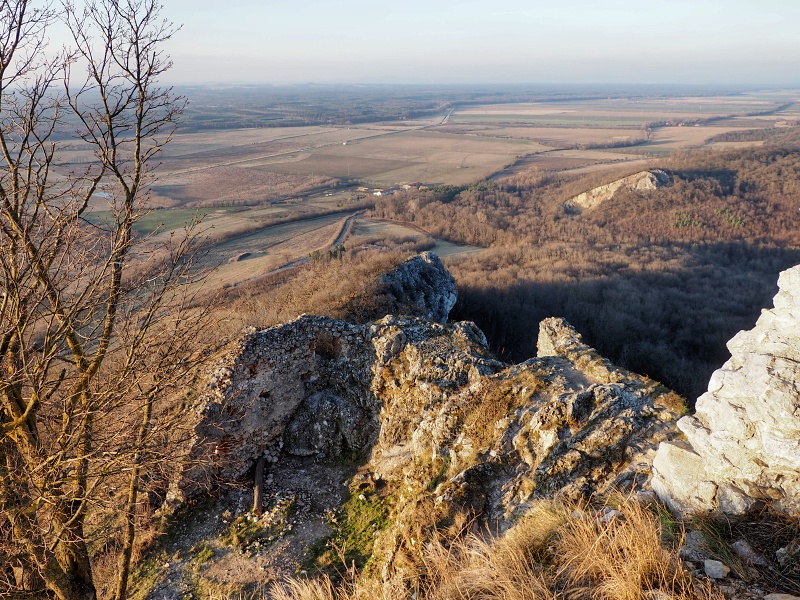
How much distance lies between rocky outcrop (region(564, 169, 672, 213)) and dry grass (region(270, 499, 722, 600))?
2771 inches

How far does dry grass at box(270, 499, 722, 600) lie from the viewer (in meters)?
4.13

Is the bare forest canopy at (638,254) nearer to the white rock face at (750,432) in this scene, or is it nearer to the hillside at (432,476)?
the hillside at (432,476)

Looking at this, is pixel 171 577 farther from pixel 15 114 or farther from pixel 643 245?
pixel 643 245

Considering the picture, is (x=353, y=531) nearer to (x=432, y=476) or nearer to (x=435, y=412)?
(x=432, y=476)

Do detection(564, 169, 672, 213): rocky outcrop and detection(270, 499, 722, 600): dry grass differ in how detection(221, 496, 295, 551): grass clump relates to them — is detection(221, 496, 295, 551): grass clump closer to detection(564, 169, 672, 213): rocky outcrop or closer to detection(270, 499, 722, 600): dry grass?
detection(270, 499, 722, 600): dry grass

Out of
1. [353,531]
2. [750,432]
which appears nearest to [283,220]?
[353,531]

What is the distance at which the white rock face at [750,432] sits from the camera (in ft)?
15.5

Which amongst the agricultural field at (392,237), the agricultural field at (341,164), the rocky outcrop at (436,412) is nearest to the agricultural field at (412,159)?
the agricultural field at (341,164)

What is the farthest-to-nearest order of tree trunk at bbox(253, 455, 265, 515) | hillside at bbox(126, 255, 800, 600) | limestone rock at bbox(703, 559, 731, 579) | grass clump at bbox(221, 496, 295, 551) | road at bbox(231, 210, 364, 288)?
road at bbox(231, 210, 364, 288), tree trunk at bbox(253, 455, 265, 515), grass clump at bbox(221, 496, 295, 551), hillside at bbox(126, 255, 800, 600), limestone rock at bbox(703, 559, 731, 579)

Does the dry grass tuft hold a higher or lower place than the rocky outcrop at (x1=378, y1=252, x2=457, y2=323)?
higher

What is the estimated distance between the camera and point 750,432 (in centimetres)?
511

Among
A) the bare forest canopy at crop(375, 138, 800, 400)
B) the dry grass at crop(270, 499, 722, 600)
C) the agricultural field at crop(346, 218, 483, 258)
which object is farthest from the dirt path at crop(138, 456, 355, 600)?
the agricultural field at crop(346, 218, 483, 258)

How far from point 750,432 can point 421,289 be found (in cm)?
2446

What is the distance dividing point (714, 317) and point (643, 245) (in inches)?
863
